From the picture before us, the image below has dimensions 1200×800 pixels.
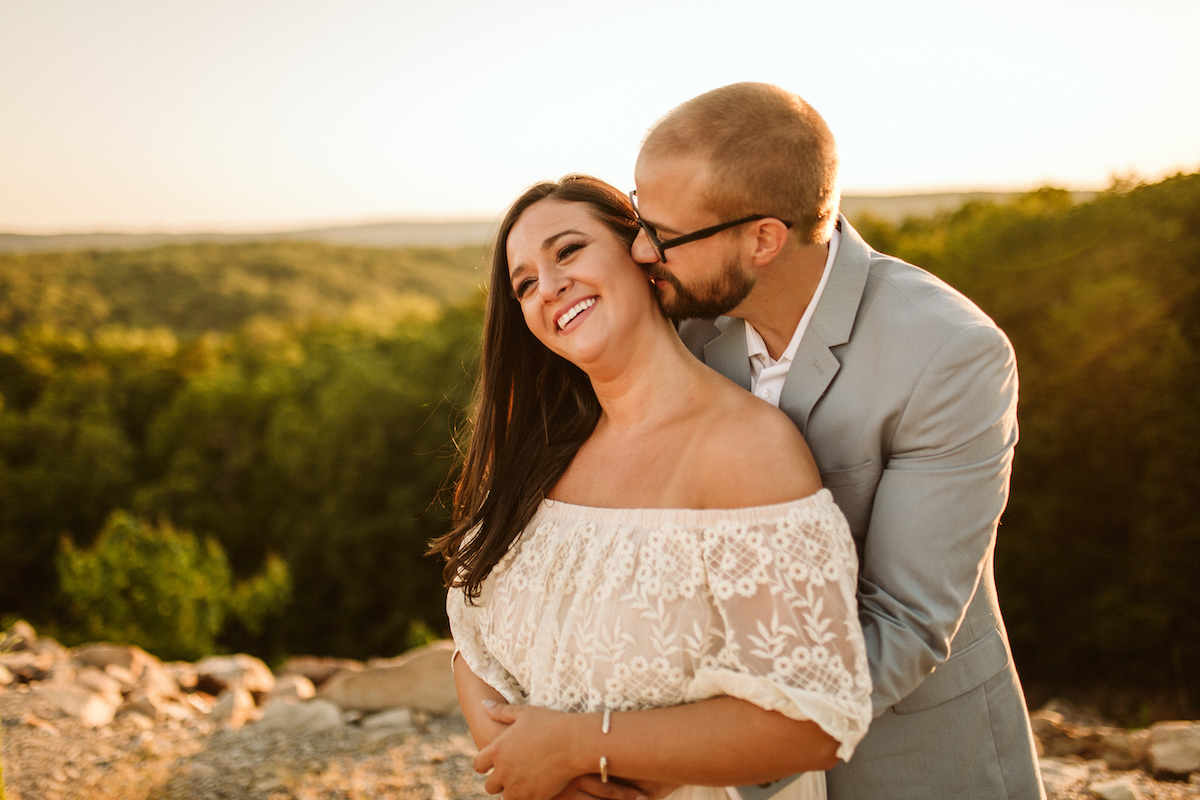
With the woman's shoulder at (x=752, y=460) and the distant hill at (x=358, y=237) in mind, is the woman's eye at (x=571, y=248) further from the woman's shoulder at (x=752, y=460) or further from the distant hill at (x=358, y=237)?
the distant hill at (x=358, y=237)

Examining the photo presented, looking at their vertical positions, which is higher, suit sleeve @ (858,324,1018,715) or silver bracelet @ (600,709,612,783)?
suit sleeve @ (858,324,1018,715)

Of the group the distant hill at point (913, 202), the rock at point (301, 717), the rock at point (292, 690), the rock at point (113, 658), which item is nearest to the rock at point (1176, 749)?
the rock at point (301, 717)

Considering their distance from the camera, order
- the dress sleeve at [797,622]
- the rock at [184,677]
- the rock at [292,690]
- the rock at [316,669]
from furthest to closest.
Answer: the rock at [316,669]
the rock at [184,677]
the rock at [292,690]
the dress sleeve at [797,622]

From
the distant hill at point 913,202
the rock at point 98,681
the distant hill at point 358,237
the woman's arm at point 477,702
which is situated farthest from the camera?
the distant hill at point 358,237

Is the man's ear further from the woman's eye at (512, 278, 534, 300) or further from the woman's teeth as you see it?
the woman's eye at (512, 278, 534, 300)

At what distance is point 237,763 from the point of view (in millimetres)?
5266

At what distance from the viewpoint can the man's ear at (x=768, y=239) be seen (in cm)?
221

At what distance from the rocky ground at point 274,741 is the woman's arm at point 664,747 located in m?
3.28

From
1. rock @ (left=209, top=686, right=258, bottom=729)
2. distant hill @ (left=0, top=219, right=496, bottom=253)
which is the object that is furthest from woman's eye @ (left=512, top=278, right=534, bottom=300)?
distant hill @ (left=0, top=219, right=496, bottom=253)

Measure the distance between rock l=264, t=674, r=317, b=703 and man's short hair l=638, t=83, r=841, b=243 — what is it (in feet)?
20.7

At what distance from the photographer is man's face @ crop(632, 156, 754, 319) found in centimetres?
221

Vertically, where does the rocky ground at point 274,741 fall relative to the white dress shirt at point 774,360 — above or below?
below

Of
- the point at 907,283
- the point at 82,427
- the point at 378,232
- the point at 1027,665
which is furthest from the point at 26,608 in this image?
the point at 378,232

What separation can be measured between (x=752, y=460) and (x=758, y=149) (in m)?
0.93
